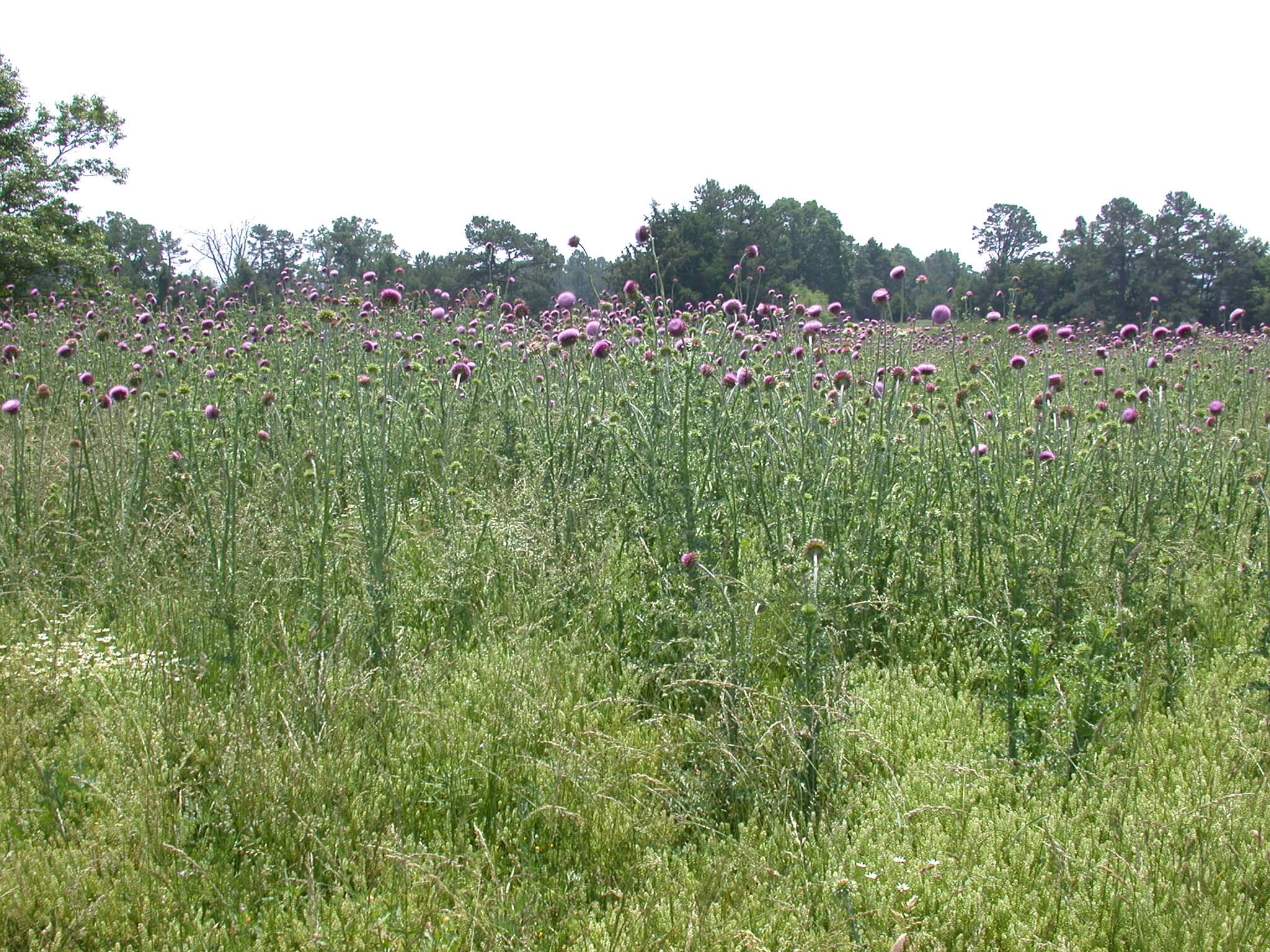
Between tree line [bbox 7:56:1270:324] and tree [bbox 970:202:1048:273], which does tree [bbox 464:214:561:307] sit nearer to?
tree line [bbox 7:56:1270:324]

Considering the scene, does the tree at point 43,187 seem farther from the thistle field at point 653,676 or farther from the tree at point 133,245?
the thistle field at point 653,676

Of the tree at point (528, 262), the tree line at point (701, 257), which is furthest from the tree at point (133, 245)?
the tree at point (528, 262)

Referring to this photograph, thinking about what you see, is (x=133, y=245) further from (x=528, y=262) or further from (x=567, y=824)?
(x=567, y=824)

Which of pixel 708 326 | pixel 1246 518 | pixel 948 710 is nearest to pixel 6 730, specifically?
pixel 948 710

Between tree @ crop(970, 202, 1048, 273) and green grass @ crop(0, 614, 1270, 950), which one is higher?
tree @ crop(970, 202, 1048, 273)

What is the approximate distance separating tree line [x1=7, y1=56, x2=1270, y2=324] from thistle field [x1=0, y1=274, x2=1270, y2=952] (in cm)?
111

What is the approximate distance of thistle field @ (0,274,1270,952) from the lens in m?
2.02

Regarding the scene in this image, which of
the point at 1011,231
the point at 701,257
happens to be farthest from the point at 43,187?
the point at 1011,231

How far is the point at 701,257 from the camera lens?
33.3 m

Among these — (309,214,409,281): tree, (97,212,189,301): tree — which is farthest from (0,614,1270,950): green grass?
(309,214,409,281): tree

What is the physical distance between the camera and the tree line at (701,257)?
514 inches

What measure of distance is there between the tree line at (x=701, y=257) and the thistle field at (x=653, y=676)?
1.11 meters

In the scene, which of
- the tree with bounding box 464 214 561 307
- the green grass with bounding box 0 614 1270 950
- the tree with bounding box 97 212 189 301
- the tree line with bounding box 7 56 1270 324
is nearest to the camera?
the green grass with bounding box 0 614 1270 950

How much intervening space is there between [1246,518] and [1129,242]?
33.9 m
